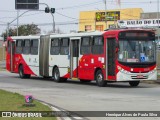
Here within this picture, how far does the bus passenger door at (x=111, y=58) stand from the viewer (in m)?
25.1

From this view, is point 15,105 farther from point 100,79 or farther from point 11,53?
point 11,53

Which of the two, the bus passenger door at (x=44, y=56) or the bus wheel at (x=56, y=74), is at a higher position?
the bus passenger door at (x=44, y=56)

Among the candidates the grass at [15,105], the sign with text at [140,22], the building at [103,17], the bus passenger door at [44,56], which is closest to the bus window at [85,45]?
the bus passenger door at [44,56]

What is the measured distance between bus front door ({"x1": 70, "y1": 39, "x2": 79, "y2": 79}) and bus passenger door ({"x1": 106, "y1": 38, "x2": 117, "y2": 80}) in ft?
11.5

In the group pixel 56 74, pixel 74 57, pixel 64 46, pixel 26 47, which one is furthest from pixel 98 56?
pixel 26 47

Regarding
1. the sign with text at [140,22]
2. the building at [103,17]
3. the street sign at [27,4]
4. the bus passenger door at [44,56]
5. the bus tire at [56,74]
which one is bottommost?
the bus tire at [56,74]

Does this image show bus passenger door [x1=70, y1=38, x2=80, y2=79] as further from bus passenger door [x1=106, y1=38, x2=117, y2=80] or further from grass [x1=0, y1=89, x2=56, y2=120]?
grass [x1=0, y1=89, x2=56, y2=120]

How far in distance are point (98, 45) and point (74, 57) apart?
2889 millimetres

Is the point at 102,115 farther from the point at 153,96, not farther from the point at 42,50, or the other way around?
the point at 42,50

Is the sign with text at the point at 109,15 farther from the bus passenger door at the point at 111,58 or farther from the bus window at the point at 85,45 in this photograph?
the bus passenger door at the point at 111,58

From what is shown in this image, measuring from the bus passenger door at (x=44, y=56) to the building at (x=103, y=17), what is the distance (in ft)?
229

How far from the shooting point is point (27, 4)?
4859 cm

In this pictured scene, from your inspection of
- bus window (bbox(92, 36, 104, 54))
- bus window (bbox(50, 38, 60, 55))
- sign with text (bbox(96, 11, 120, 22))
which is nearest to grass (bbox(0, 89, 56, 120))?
bus window (bbox(92, 36, 104, 54))

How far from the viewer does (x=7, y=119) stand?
38.6ft
